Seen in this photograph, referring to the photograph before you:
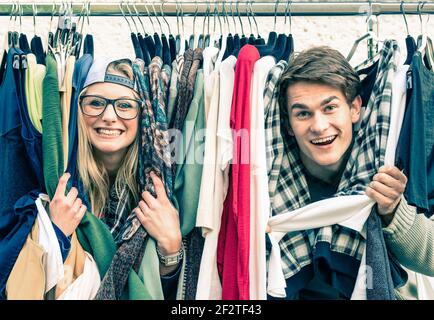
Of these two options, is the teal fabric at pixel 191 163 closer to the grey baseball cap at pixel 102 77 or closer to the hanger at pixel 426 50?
the grey baseball cap at pixel 102 77

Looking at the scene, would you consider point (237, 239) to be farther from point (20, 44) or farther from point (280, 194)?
point (20, 44)

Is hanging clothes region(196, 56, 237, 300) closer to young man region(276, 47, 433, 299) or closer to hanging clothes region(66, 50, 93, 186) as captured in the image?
young man region(276, 47, 433, 299)

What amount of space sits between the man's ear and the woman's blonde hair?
55 centimetres

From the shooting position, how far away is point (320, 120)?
5.78 feet

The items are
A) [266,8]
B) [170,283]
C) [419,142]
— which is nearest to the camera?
[419,142]

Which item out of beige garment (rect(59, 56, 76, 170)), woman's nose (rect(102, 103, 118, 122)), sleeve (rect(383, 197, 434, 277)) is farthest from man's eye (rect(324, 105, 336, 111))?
beige garment (rect(59, 56, 76, 170))

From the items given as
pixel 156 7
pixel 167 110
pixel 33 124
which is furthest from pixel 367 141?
pixel 33 124

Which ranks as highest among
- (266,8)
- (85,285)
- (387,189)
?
(266,8)

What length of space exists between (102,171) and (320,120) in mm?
576

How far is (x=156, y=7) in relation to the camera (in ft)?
6.45

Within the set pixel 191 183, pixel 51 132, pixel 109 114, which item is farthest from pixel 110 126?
pixel 191 183

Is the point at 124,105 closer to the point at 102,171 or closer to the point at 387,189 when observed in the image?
the point at 102,171

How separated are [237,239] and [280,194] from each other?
178 mm

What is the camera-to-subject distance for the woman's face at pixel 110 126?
70.8 inches
